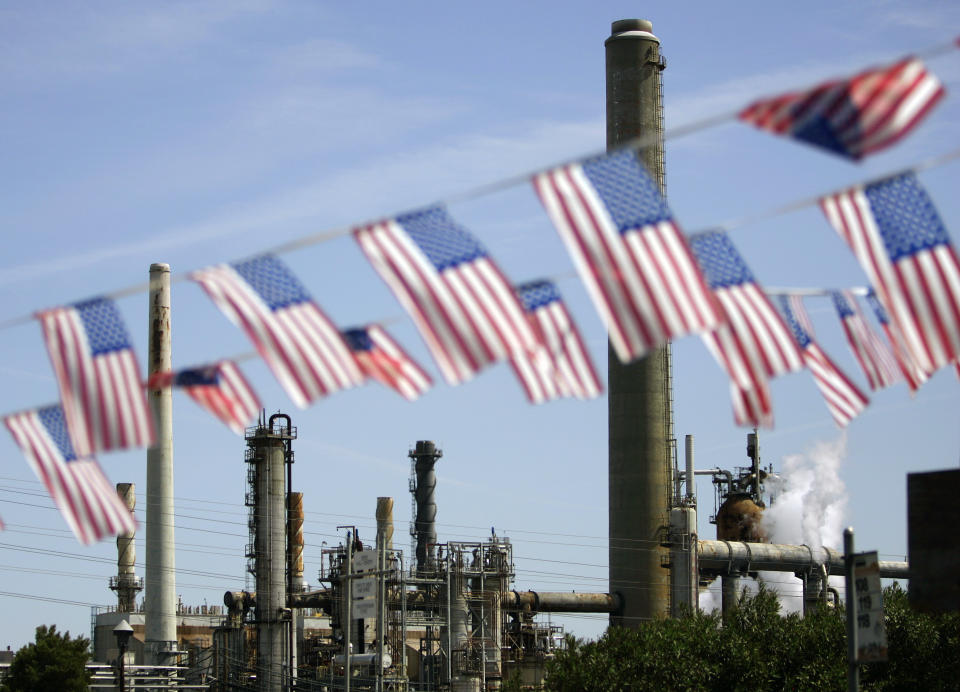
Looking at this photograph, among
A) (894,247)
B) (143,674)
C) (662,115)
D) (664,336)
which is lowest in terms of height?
(143,674)

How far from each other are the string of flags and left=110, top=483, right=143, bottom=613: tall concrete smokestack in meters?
71.1

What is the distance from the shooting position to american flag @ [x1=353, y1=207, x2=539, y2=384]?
1363cm

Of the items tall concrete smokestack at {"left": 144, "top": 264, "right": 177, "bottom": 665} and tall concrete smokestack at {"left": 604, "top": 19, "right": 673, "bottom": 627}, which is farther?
tall concrete smokestack at {"left": 604, "top": 19, "right": 673, "bottom": 627}

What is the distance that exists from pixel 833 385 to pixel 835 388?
4 cm

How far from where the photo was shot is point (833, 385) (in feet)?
55.6

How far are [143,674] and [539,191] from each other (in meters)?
43.7

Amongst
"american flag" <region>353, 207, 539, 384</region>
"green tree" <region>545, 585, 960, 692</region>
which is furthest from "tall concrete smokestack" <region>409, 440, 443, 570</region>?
"american flag" <region>353, 207, 539, 384</region>

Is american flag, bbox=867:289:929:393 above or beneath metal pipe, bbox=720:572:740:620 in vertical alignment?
above

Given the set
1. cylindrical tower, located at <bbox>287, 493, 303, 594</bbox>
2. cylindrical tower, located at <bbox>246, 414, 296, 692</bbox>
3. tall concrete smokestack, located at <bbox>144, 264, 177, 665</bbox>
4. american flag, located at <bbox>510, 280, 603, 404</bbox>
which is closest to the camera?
american flag, located at <bbox>510, 280, 603, 404</bbox>

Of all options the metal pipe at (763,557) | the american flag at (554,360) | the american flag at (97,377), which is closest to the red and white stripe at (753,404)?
the american flag at (554,360)

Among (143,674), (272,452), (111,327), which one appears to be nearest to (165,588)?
(143,674)

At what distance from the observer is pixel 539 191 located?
1298 centimetres

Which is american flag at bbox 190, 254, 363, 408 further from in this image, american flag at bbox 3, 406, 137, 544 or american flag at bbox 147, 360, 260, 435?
american flag at bbox 3, 406, 137, 544

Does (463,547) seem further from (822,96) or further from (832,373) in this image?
(822,96)
